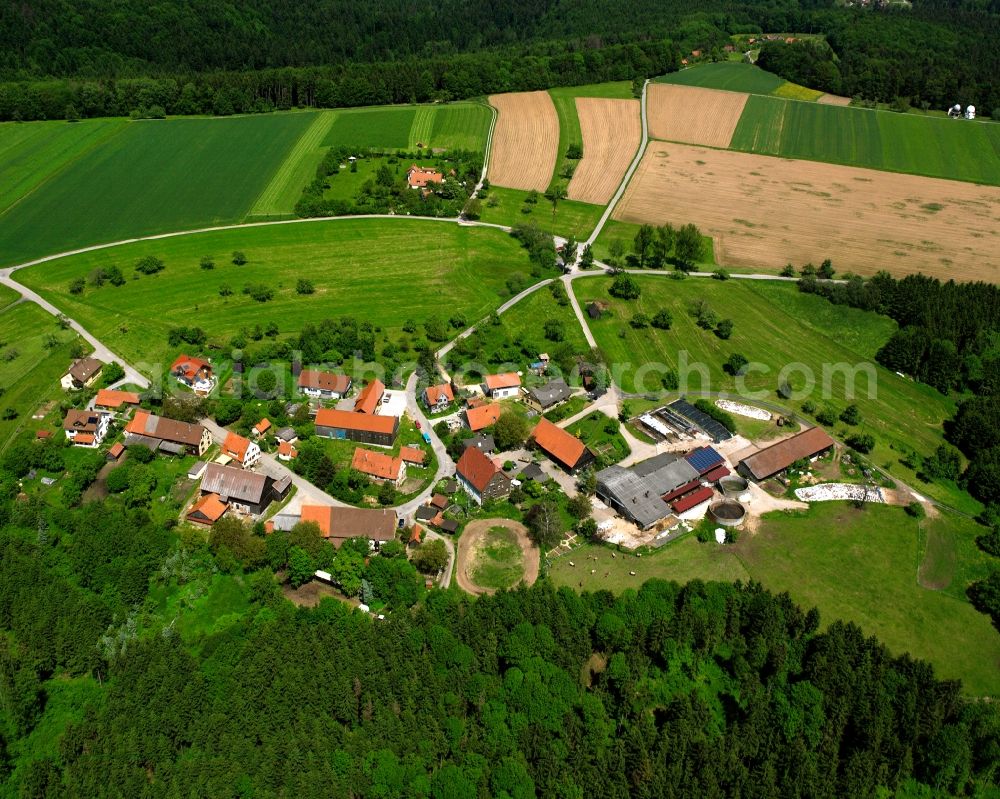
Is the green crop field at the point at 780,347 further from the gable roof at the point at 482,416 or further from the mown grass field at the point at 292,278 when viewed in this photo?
the mown grass field at the point at 292,278

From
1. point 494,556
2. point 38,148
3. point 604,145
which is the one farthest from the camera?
point 604,145

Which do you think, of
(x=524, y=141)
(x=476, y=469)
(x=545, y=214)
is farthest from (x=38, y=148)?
(x=476, y=469)

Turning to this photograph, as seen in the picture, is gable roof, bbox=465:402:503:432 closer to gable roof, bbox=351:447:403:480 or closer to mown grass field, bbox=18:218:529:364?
gable roof, bbox=351:447:403:480

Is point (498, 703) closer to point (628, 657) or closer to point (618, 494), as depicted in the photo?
point (628, 657)

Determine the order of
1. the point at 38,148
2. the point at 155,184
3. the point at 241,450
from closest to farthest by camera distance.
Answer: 1. the point at 241,450
2. the point at 155,184
3. the point at 38,148

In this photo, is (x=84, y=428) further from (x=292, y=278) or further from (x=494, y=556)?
(x=494, y=556)

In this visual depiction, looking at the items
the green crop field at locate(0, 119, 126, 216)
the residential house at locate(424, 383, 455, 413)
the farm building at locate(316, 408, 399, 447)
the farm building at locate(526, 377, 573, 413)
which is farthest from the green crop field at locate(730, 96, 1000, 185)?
the green crop field at locate(0, 119, 126, 216)
